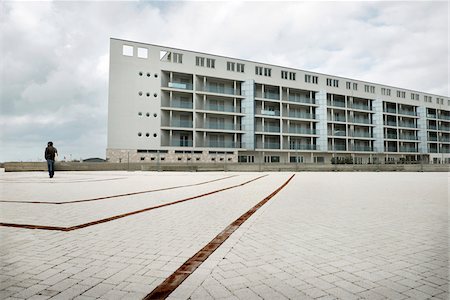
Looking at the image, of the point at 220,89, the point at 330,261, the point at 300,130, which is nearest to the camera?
the point at 330,261

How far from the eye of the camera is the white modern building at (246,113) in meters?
37.8

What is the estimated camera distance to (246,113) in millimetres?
44938

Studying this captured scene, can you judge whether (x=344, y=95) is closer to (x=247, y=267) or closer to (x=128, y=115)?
(x=128, y=115)

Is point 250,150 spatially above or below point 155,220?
above

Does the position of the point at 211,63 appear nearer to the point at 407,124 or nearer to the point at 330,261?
the point at 330,261

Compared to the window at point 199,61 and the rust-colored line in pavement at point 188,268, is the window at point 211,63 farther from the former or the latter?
the rust-colored line in pavement at point 188,268

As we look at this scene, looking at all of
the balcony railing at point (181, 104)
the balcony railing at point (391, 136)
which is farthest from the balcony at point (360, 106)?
the balcony railing at point (181, 104)

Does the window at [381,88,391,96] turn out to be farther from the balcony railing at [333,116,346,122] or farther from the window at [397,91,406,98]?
the balcony railing at [333,116,346,122]

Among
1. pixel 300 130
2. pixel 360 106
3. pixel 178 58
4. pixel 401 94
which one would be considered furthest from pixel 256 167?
pixel 401 94

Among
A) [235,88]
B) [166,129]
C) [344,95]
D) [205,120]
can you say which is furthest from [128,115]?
[344,95]

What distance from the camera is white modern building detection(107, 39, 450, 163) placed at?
37844 millimetres

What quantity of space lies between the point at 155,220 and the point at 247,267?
263 centimetres

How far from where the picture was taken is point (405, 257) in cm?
303

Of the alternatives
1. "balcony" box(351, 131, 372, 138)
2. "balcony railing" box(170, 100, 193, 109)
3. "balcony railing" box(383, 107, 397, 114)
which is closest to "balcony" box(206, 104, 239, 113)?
"balcony railing" box(170, 100, 193, 109)
